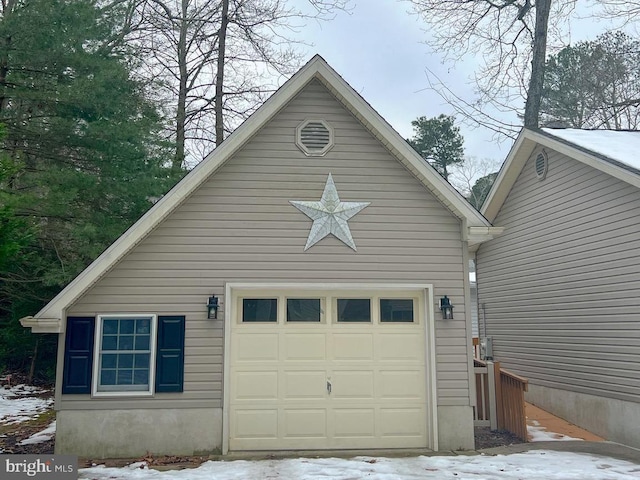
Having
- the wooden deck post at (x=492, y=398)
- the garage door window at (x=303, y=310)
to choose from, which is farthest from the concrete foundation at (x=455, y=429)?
the garage door window at (x=303, y=310)

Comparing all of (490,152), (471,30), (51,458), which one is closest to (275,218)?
(51,458)

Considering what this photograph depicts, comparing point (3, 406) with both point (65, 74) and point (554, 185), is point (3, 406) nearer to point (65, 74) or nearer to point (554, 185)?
point (65, 74)

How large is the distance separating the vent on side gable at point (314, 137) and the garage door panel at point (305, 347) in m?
2.69

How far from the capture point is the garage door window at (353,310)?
26.5ft

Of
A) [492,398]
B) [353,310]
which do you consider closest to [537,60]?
[492,398]

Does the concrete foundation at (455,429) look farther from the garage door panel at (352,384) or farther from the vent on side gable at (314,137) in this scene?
the vent on side gable at (314,137)

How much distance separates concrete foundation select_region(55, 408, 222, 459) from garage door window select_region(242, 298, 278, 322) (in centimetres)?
136

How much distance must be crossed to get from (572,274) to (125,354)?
767 centimetres

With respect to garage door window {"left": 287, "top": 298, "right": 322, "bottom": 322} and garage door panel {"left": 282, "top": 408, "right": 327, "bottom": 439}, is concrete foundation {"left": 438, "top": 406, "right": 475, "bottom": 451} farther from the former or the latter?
Result: garage door window {"left": 287, "top": 298, "right": 322, "bottom": 322}

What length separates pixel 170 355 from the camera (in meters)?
7.42

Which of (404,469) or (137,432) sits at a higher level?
(137,432)

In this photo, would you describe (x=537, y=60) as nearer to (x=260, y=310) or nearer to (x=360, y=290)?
(x=360, y=290)

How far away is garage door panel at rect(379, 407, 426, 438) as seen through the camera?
7781 millimetres

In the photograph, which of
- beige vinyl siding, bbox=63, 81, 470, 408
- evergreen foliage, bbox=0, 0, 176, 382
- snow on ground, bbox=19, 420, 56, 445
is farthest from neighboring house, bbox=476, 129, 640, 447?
snow on ground, bbox=19, 420, 56, 445
